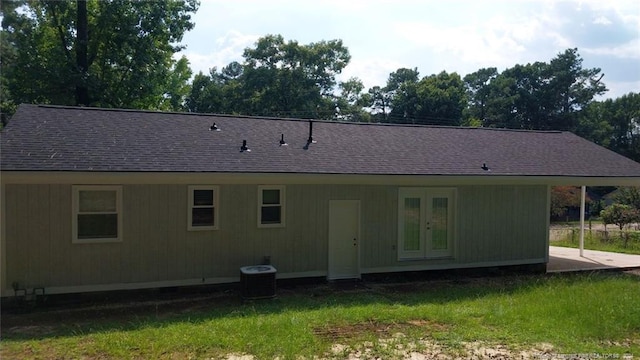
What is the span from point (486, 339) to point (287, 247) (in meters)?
5.23

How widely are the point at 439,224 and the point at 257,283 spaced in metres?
5.32

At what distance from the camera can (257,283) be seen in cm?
985

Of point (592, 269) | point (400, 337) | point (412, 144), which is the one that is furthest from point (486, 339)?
point (592, 269)

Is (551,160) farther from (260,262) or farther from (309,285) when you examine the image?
(260,262)

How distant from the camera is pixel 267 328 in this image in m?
7.51

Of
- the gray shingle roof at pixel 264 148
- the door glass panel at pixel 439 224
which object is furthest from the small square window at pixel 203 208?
the door glass panel at pixel 439 224

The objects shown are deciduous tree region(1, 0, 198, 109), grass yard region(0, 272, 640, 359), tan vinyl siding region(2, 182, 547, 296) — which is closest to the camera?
grass yard region(0, 272, 640, 359)

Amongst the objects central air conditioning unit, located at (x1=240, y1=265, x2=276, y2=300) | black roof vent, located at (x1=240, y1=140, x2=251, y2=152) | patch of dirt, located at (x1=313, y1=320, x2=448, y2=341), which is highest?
black roof vent, located at (x1=240, y1=140, x2=251, y2=152)

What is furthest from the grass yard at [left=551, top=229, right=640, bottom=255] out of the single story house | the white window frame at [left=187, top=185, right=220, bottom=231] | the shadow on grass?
the white window frame at [left=187, top=185, right=220, bottom=231]

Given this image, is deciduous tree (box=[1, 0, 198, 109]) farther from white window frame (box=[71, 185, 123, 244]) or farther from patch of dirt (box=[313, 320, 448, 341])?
patch of dirt (box=[313, 320, 448, 341])

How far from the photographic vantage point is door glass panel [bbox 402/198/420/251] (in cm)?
1238

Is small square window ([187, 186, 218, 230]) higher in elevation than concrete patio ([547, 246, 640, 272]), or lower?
higher

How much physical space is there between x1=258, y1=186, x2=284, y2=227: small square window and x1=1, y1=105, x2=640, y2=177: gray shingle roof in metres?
0.61

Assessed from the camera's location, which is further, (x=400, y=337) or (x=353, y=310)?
(x=353, y=310)
